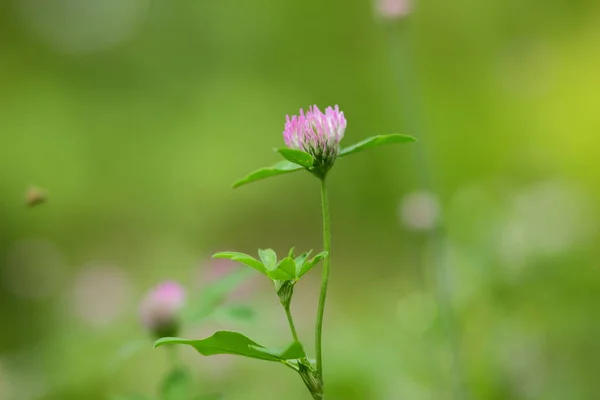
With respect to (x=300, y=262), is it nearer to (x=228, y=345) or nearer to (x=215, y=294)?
(x=228, y=345)

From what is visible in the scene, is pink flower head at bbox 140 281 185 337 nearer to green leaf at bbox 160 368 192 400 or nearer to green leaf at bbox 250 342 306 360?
green leaf at bbox 160 368 192 400

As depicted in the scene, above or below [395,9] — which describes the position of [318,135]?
below

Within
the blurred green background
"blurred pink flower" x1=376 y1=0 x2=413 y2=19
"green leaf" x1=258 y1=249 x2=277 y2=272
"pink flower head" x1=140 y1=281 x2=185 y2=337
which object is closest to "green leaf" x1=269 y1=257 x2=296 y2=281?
"green leaf" x1=258 y1=249 x2=277 y2=272

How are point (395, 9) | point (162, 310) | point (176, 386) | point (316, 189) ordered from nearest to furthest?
point (176, 386) → point (162, 310) → point (395, 9) → point (316, 189)

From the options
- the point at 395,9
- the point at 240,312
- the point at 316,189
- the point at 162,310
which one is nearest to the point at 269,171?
the point at 240,312

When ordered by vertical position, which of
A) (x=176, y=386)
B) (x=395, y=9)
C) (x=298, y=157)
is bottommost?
(x=176, y=386)
